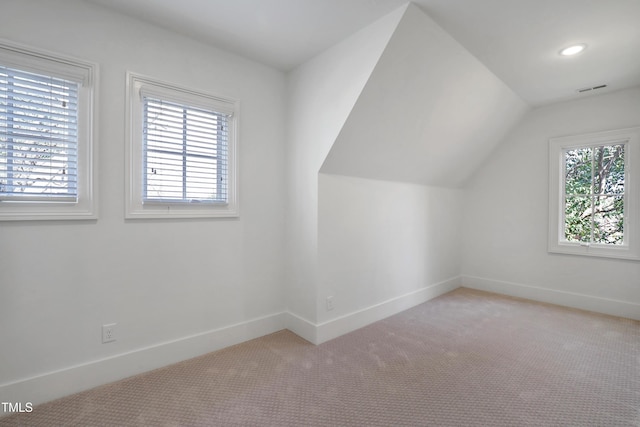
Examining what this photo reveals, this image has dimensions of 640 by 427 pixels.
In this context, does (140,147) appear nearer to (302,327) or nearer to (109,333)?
(109,333)

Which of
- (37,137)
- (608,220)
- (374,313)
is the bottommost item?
(374,313)

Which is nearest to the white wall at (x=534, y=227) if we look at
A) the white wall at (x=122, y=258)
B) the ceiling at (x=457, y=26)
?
the ceiling at (x=457, y=26)

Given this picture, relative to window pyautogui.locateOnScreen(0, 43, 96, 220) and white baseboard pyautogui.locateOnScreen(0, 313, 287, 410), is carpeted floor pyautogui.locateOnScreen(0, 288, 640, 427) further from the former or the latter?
window pyautogui.locateOnScreen(0, 43, 96, 220)

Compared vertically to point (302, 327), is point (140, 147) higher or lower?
higher

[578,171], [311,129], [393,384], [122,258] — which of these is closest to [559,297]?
[578,171]

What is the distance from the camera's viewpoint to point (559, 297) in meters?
3.65

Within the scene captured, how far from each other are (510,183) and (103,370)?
4.72 m

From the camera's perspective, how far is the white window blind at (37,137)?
1706 mm

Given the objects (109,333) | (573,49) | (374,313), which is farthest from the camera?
(374,313)

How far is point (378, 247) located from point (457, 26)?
201 cm

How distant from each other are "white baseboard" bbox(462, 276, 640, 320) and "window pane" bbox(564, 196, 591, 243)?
68cm

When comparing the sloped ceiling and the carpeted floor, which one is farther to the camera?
the sloped ceiling

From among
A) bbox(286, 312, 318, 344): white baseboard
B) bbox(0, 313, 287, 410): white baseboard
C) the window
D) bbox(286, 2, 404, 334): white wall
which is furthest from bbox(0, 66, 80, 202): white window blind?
bbox(286, 312, 318, 344): white baseboard

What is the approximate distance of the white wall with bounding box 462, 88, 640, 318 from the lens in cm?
331
